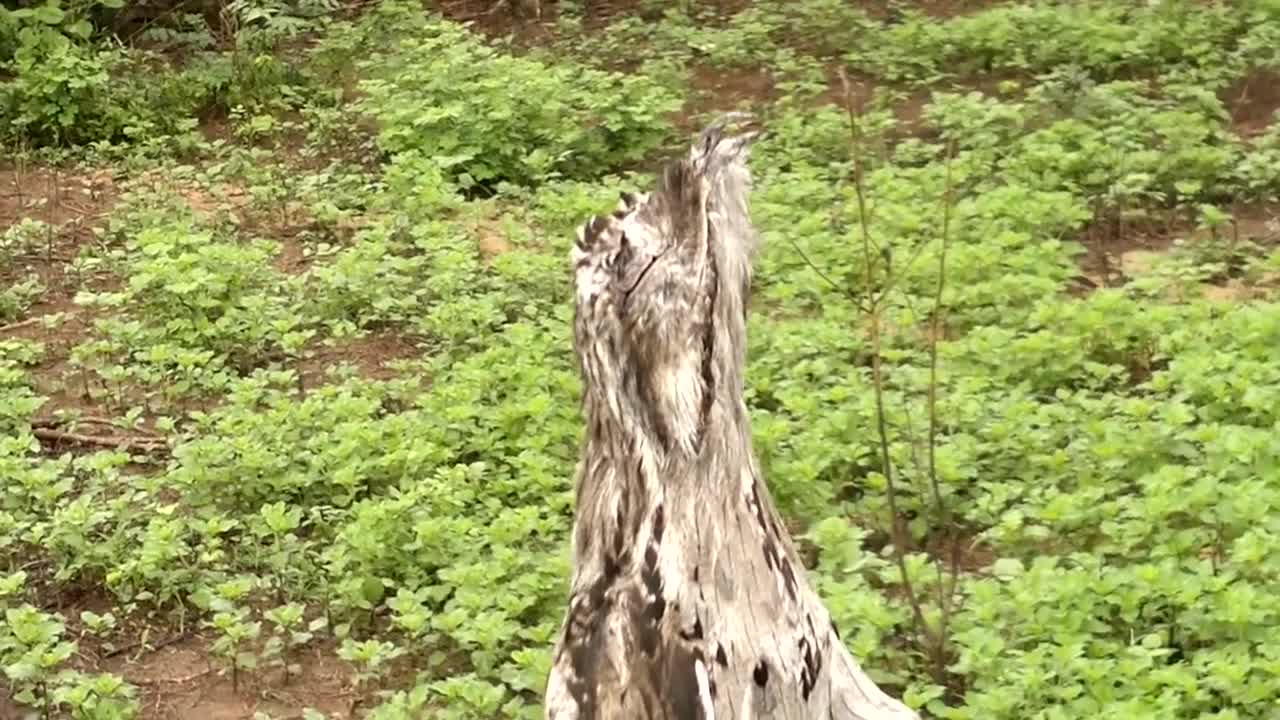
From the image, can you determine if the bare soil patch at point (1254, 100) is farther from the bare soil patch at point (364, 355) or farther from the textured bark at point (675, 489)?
the textured bark at point (675, 489)

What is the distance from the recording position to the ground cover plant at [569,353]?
14.7 ft

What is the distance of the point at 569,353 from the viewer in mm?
6242

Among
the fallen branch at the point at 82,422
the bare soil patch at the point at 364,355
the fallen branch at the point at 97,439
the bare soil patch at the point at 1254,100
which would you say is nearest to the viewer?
the fallen branch at the point at 97,439

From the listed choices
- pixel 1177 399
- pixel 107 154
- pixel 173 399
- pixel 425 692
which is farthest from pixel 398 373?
pixel 107 154

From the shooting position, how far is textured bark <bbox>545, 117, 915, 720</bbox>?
8.22 feet

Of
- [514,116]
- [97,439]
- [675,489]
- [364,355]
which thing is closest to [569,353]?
[364,355]

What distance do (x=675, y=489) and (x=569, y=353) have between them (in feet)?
12.2

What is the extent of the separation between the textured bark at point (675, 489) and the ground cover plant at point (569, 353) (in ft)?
5.01

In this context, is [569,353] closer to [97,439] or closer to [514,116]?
[97,439]

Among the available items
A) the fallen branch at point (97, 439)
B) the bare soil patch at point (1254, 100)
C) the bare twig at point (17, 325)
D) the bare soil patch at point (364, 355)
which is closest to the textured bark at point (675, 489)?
the fallen branch at point (97, 439)

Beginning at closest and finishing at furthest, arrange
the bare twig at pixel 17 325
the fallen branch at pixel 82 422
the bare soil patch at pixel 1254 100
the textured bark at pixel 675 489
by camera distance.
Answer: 1. the textured bark at pixel 675 489
2. the fallen branch at pixel 82 422
3. the bare twig at pixel 17 325
4. the bare soil patch at pixel 1254 100

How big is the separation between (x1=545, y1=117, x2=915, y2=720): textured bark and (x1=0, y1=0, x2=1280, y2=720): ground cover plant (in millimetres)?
1528

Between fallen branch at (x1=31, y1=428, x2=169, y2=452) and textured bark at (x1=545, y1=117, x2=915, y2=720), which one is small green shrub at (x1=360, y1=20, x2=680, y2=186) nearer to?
fallen branch at (x1=31, y1=428, x2=169, y2=452)

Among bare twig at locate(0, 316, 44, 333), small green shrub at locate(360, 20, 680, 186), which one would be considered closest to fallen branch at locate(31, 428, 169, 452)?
bare twig at locate(0, 316, 44, 333)
